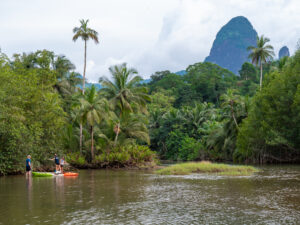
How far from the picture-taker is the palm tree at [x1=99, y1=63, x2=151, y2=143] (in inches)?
1657

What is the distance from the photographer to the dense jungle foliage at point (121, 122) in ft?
89.7

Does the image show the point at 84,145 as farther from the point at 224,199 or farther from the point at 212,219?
the point at 212,219

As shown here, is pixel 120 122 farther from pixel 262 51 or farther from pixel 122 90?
pixel 262 51

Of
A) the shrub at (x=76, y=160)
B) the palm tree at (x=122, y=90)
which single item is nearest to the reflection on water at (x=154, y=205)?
the shrub at (x=76, y=160)

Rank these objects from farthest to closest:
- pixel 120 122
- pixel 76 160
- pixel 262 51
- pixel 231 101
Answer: pixel 262 51 < pixel 231 101 < pixel 120 122 < pixel 76 160

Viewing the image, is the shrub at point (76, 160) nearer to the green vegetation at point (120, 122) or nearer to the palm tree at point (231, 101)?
the green vegetation at point (120, 122)

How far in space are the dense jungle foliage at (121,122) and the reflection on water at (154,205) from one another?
989 cm

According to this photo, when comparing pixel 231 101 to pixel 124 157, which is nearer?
pixel 124 157

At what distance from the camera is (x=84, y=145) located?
37094 mm

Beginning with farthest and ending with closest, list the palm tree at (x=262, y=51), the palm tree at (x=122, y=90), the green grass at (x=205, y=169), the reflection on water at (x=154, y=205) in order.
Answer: the palm tree at (x=262, y=51), the palm tree at (x=122, y=90), the green grass at (x=205, y=169), the reflection on water at (x=154, y=205)

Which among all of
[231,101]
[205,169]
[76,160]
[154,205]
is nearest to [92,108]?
[76,160]

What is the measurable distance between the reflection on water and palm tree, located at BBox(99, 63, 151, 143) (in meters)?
24.1

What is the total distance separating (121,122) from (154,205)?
26353 mm

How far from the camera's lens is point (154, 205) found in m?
13.0
